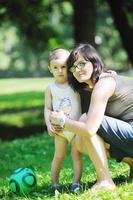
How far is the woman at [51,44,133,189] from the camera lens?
5.05 m

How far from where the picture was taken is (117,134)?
204 inches

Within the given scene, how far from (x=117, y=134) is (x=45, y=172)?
223 cm

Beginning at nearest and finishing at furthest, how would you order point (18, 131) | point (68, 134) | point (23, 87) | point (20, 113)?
1. point (68, 134)
2. point (18, 131)
3. point (20, 113)
4. point (23, 87)

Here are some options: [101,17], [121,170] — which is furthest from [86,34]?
[101,17]

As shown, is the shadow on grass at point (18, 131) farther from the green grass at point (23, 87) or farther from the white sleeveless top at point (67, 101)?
the green grass at point (23, 87)

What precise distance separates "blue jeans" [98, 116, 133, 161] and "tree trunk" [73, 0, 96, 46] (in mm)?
9316

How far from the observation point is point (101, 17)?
202 feet

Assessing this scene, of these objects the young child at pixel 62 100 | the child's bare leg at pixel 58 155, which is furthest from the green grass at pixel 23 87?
the young child at pixel 62 100

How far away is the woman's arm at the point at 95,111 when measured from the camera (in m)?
5.01

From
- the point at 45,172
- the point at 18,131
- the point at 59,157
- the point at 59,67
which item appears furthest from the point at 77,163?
the point at 18,131

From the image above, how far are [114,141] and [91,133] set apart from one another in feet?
1.02

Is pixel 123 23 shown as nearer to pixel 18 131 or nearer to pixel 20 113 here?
pixel 18 131

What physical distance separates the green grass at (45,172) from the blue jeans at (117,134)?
0.35 metres

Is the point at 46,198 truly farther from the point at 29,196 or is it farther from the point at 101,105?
the point at 101,105
